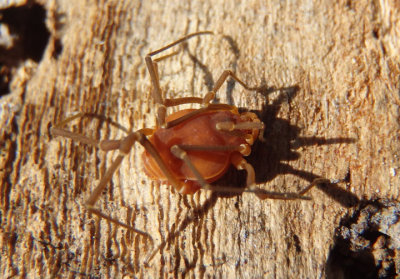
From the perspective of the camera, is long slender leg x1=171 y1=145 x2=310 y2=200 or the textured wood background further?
the textured wood background

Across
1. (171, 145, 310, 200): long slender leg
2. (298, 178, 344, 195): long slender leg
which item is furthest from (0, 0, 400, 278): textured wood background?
(171, 145, 310, 200): long slender leg

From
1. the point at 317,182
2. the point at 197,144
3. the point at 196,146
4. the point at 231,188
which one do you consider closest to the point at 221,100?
the point at 197,144

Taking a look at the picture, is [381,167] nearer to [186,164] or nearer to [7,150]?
[186,164]

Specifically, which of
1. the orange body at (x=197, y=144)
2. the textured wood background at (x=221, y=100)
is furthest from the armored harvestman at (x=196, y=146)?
the textured wood background at (x=221, y=100)

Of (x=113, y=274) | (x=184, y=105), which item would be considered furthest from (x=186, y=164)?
(x=113, y=274)

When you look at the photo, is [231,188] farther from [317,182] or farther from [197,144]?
[317,182]

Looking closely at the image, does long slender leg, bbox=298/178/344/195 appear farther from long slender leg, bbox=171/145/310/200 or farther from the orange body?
Answer: the orange body
